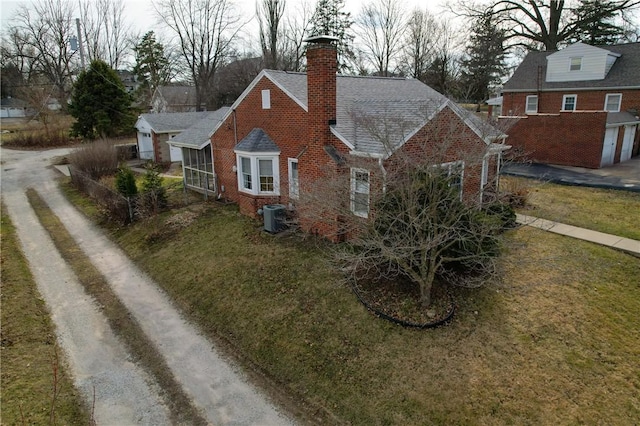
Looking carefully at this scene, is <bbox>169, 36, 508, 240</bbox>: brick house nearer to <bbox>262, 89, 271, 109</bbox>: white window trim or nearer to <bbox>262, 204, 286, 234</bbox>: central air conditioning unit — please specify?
<bbox>262, 89, 271, 109</bbox>: white window trim

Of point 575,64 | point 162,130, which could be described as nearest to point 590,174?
point 575,64

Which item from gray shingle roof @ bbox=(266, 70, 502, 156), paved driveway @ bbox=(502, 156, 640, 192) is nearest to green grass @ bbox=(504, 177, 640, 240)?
paved driveway @ bbox=(502, 156, 640, 192)

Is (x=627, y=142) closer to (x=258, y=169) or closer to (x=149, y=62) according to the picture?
(x=258, y=169)

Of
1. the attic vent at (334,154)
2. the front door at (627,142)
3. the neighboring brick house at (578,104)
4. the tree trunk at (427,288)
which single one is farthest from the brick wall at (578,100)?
the tree trunk at (427,288)

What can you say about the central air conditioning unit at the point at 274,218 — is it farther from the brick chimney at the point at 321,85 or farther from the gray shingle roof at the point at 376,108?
the gray shingle roof at the point at 376,108

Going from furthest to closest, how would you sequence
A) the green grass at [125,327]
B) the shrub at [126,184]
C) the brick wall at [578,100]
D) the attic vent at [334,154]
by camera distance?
the brick wall at [578,100], the shrub at [126,184], the attic vent at [334,154], the green grass at [125,327]

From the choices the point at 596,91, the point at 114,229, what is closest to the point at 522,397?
the point at 114,229
